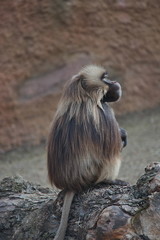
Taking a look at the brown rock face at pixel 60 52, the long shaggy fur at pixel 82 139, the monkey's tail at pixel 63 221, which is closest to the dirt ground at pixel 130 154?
the brown rock face at pixel 60 52

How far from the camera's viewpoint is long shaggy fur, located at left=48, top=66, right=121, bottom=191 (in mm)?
4258

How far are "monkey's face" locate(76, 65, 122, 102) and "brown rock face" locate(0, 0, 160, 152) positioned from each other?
145 inches

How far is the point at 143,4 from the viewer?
8664 millimetres

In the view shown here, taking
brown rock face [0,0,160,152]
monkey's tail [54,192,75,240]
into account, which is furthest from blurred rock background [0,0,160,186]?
monkey's tail [54,192,75,240]

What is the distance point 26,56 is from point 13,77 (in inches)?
12.5

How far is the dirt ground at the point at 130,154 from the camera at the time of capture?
7.23 meters

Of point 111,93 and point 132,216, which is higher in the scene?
point 111,93

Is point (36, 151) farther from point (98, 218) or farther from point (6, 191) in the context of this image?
point (98, 218)

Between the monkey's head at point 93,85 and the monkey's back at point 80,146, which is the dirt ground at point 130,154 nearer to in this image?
the monkey's head at point 93,85

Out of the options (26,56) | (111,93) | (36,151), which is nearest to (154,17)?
(26,56)

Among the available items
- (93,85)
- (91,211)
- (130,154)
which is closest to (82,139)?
(93,85)

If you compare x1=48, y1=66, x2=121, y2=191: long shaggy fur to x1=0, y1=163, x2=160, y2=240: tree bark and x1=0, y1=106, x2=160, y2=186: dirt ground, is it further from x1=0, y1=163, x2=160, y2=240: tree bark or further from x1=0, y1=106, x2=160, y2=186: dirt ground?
x1=0, y1=106, x2=160, y2=186: dirt ground

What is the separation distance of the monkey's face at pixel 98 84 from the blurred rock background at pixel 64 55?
310cm

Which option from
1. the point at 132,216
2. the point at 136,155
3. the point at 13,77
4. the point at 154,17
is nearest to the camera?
the point at 132,216
